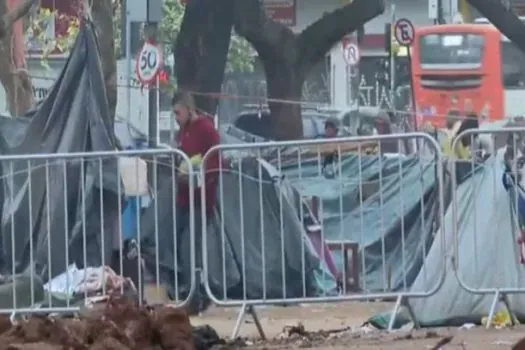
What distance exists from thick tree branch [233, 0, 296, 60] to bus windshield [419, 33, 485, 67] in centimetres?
908

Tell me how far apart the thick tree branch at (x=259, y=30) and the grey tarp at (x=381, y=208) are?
14.1 m

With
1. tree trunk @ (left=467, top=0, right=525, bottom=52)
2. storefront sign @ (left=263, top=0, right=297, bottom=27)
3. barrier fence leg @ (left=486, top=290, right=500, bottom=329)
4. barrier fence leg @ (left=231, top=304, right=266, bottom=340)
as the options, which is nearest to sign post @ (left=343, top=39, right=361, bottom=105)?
storefront sign @ (left=263, top=0, right=297, bottom=27)

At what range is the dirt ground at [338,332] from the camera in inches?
320

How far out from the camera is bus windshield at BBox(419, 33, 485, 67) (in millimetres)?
33125

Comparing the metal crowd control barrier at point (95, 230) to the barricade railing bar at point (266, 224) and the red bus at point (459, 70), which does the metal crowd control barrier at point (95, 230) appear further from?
the red bus at point (459, 70)

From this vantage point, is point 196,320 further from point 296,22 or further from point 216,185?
point 296,22

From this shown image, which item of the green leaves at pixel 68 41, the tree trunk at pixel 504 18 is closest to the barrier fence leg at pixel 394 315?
the green leaves at pixel 68 41

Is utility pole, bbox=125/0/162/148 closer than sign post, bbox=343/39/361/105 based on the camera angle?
Yes

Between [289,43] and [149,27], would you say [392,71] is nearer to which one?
[289,43]

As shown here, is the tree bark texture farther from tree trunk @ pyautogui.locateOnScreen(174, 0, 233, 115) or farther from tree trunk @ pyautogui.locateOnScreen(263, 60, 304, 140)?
tree trunk @ pyautogui.locateOnScreen(174, 0, 233, 115)

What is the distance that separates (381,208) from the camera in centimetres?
973

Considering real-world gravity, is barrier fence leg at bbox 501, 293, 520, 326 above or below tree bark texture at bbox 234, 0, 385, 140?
below

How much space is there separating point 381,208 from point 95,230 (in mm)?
1906

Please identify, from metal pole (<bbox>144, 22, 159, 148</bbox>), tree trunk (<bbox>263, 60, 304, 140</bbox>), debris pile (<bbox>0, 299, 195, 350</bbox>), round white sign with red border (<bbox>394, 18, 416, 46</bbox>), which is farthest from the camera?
round white sign with red border (<bbox>394, 18, 416, 46</bbox>)
